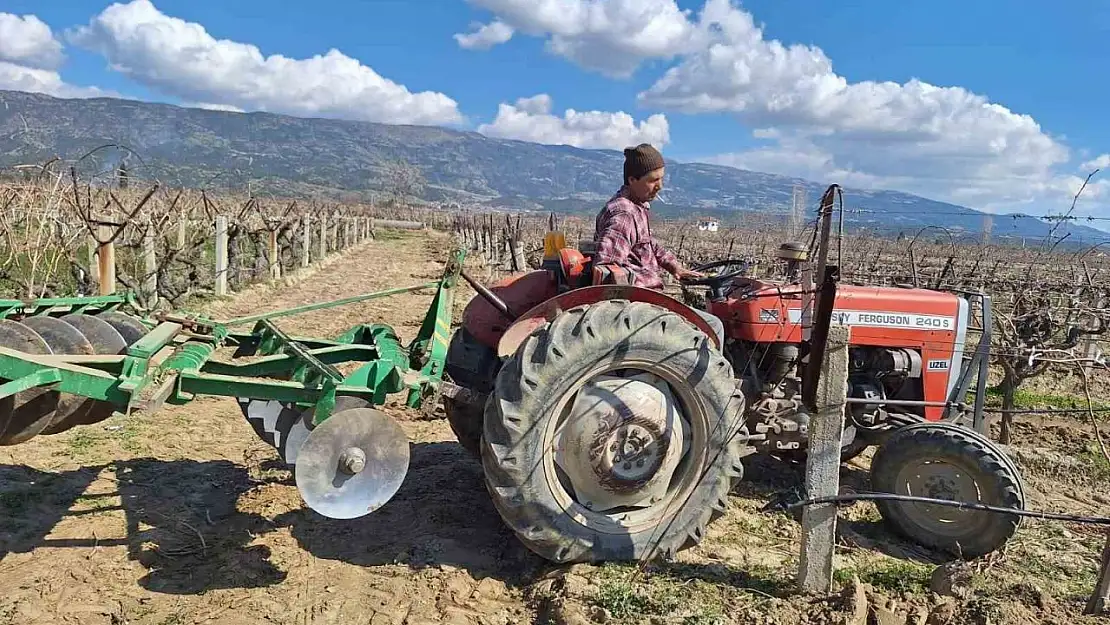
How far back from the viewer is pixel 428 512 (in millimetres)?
3885

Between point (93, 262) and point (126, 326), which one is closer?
point (126, 326)

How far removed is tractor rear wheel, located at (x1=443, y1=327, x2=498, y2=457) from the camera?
4.00 m

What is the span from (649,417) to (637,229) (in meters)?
1.02

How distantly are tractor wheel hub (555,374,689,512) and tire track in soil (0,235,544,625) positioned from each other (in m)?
0.48

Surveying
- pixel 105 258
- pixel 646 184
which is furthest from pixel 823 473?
pixel 105 258

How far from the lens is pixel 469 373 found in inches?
158

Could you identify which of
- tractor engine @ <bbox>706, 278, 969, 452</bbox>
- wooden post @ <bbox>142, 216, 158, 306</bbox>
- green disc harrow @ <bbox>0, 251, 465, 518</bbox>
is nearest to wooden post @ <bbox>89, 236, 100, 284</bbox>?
wooden post @ <bbox>142, 216, 158, 306</bbox>

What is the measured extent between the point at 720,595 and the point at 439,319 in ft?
6.24

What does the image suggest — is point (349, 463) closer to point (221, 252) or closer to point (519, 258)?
point (221, 252)

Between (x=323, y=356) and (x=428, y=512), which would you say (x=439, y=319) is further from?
(x=428, y=512)

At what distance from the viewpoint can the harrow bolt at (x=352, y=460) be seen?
9.68 ft

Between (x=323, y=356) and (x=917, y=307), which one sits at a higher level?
(x=917, y=307)

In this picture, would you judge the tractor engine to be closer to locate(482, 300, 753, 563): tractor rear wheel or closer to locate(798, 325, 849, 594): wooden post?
locate(482, 300, 753, 563): tractor rear wheel

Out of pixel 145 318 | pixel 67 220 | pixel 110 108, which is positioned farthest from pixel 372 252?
pixel 110 108
